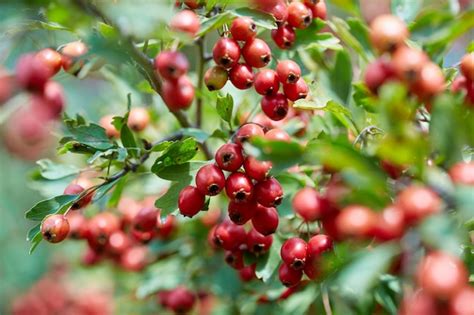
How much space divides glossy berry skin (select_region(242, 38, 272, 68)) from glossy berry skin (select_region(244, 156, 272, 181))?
29cm

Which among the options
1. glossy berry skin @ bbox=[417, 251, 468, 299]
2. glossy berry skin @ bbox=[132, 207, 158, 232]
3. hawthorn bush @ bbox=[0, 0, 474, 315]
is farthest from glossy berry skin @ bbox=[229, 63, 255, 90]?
glossy berry skin @ bbox=[417, 251, 468, 299]

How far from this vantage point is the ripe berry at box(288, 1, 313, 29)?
1.78 m

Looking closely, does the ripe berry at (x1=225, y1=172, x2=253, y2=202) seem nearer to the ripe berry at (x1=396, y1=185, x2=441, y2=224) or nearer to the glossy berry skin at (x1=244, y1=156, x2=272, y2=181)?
the glossy berry skin at (x1=244, y1=156, x2=272, y2=181)

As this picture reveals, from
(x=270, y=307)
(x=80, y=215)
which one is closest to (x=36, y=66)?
(x=80, y=215)

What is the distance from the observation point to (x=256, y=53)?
1.70 metres

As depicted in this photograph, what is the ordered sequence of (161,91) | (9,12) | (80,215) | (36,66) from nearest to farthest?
(9,12) → (36,66) → (161,91) → (80,215)

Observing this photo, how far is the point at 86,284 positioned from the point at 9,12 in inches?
87.0

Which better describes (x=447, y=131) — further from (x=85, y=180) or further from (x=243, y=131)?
(x=85, y=180)

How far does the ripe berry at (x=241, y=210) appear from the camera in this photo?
5.28 feet

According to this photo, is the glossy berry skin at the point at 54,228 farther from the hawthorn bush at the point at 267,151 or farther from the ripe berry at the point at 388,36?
the ripe berry at the point at 388,36

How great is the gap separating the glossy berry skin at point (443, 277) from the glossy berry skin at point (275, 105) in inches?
31.4

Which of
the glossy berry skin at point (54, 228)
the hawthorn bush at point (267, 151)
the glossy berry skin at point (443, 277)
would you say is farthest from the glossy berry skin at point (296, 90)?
the glossy berry skin at point (443, 277)

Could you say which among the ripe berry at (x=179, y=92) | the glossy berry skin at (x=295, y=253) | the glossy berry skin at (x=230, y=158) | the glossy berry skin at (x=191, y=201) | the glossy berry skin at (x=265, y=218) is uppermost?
the ripe berry at (x=179, y=92)

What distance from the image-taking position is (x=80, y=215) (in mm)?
2352
